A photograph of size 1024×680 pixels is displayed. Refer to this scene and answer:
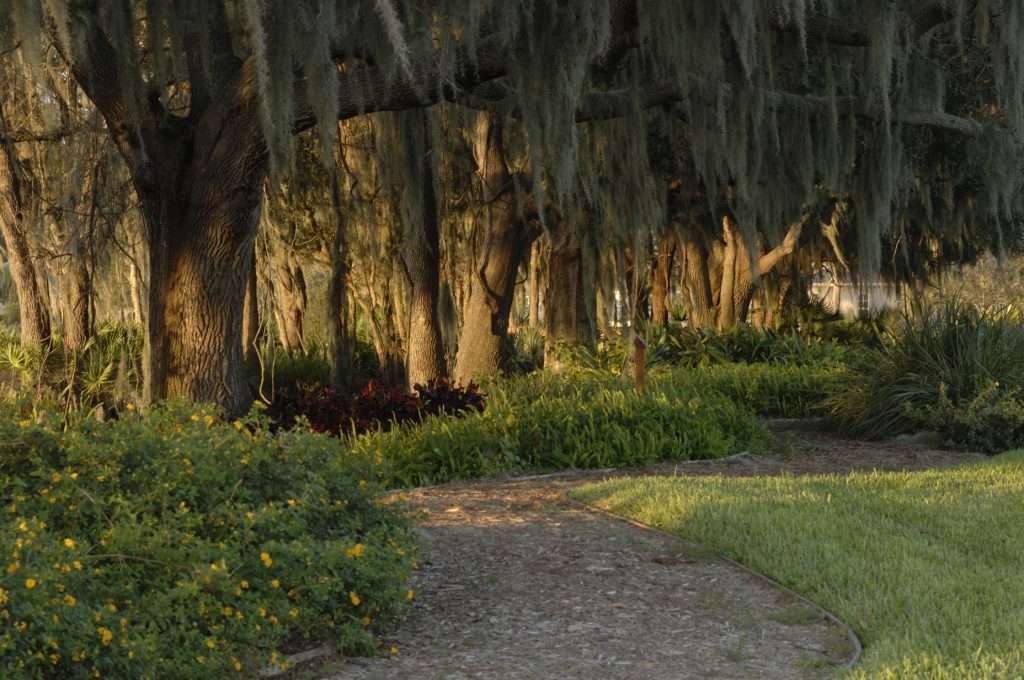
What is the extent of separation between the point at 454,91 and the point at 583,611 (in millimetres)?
3643

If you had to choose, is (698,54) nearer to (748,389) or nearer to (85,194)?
(748,389)

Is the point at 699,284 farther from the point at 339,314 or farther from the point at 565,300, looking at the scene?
the point at 339,314

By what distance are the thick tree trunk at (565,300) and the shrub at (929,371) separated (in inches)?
139

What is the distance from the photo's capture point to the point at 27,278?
38.9 feet

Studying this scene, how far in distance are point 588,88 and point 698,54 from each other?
1617mm

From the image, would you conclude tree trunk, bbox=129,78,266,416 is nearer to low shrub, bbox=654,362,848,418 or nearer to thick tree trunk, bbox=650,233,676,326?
low shrub, bbox=654,362,848,418

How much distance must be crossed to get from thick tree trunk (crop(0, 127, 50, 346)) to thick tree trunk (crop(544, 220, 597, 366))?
18.3 ft

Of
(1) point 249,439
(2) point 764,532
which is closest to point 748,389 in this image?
(2) point 764,532

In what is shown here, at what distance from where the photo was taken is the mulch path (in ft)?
13.8

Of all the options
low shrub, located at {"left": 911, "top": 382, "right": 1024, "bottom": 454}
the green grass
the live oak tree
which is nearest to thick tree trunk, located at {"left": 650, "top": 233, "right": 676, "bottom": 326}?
the live oak tree

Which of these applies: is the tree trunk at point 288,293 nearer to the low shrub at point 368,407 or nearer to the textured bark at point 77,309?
the textured bark at point 77,309

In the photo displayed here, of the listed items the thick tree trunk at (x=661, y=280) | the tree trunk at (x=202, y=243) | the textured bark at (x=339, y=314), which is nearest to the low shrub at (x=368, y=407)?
the tree trunk at (x=202, y=243)

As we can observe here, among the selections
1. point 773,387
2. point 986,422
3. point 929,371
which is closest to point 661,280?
point 773,387

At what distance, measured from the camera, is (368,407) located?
9664 mm
